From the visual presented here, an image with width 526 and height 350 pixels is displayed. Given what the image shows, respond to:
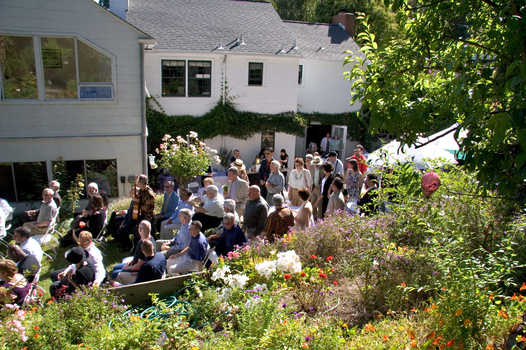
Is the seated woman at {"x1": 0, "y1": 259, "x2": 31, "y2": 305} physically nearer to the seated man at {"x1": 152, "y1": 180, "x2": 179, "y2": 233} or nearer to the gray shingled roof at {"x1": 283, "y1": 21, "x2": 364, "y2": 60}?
the seated man at {"x1": 152, "y1": 180, "x2": 179, "y2": 233}

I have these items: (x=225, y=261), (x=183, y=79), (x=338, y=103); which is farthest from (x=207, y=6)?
(x=225, y=261)

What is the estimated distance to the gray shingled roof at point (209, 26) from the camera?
18.0 metres

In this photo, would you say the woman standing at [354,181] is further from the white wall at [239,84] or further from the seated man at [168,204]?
the white wall at [239,84]

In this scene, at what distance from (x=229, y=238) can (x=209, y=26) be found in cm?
1494

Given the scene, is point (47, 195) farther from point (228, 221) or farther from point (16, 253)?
point (228, 221)

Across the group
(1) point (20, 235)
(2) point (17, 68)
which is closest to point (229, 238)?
(1) point (20, 235)

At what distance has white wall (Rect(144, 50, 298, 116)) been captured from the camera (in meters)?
17.3

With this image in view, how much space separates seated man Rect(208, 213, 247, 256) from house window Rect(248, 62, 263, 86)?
13027mm

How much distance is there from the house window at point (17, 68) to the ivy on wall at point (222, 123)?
5876 millimetres

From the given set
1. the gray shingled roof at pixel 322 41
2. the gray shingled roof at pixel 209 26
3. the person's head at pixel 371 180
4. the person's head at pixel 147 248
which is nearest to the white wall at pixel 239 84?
the gray shingled roof at pixel 209 26

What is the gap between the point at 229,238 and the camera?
23.6 feet

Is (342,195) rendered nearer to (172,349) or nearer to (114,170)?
(172,349)

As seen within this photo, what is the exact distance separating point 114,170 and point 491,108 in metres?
11.6

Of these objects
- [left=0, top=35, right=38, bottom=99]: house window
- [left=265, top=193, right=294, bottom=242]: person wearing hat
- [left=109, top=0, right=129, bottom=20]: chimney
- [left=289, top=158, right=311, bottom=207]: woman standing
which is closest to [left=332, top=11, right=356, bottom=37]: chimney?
[left=109, top=0, right=129, bottom=20]: chimney
